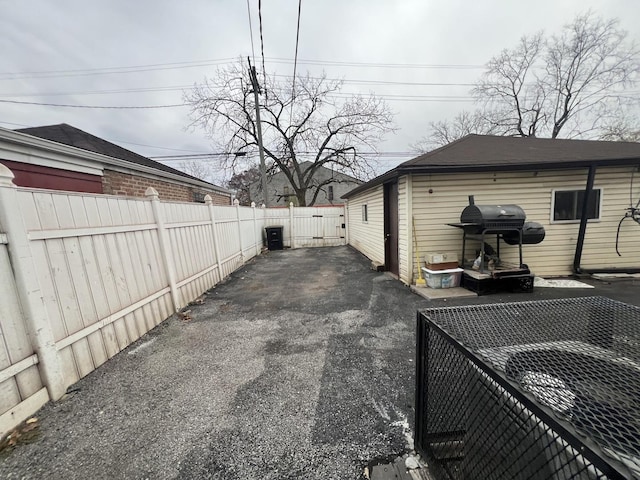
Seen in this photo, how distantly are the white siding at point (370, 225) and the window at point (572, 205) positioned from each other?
3616 mm

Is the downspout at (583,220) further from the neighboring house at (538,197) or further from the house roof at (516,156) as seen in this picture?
the house roof at (516,156)

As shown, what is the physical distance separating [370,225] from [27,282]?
7267mm

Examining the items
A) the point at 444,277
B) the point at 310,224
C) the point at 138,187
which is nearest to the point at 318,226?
the point at 310,224

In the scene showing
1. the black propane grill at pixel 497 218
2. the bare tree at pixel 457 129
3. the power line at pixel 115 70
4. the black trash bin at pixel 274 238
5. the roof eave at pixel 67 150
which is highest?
the power line at pixel 115 70

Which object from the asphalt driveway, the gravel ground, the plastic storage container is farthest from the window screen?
the gravel ground

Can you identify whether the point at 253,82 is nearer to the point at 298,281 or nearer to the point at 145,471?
the point at 298,281

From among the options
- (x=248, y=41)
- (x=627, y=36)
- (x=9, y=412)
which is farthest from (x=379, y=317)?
(x=627, y=36)

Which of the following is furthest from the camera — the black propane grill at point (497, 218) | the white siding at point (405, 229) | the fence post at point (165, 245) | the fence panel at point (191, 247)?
the white siding at point (405, 229)

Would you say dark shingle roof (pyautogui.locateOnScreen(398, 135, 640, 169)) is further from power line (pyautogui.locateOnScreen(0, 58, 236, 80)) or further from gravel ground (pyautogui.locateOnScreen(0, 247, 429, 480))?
power line (pyautogui.locateOnScreen(0, 58, 236, 80))

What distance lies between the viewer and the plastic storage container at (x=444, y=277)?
466cm

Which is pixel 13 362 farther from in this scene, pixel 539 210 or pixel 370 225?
pixel 539 210

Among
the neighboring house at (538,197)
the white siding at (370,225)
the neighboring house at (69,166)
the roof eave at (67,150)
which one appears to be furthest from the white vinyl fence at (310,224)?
the neighboring house at (538,197)

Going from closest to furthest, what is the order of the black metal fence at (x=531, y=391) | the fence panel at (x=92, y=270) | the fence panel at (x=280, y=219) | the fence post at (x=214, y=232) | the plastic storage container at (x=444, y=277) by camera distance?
the black metal fence at (x=531, y=391), the fence panel at (x=92, y=270), the plastic storage container at (x=444, y=277), the fence post at (x=214, y=232), the fence panel at (x=280, y=219)

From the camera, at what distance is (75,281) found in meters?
2.33
